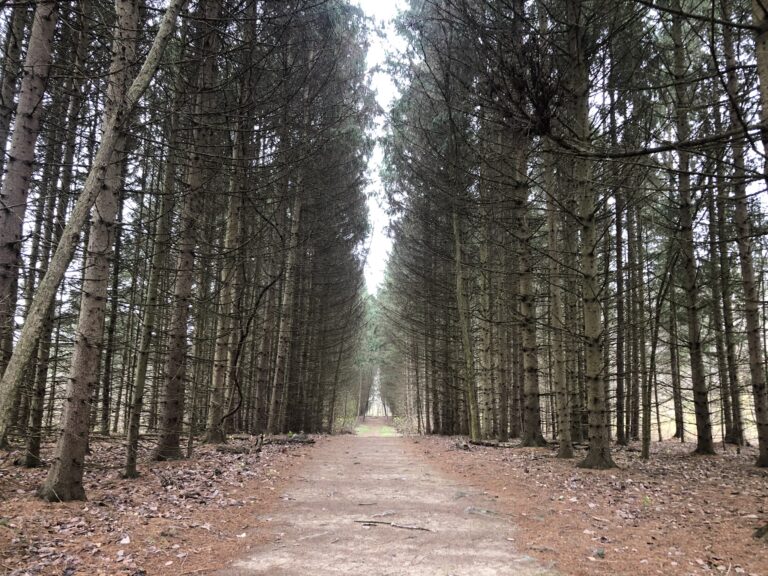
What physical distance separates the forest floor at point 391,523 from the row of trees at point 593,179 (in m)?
2.27

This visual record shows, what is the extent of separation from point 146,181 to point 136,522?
881 centimetres

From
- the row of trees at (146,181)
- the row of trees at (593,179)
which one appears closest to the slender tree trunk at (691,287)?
the row of trees at (593,179)

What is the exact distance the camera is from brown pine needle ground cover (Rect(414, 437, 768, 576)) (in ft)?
12.8

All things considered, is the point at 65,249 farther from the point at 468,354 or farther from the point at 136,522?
the point at 468,354

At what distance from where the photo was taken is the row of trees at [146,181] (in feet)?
17.0

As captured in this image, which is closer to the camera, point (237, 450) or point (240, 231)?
point (237, 450)

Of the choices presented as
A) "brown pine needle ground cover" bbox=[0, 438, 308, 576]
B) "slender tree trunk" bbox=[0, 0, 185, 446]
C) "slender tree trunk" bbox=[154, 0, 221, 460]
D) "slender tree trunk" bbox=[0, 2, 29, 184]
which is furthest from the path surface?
"slender tree trunk" bbox=[0, 2, 29, 184]

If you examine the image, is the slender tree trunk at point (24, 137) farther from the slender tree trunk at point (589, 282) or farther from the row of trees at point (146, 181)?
the slender tree trunk at point (589, 282)

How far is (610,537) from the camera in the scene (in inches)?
178

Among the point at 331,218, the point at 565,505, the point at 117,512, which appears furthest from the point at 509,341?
the point at 117,512

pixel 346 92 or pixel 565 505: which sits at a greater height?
pixel 346 92

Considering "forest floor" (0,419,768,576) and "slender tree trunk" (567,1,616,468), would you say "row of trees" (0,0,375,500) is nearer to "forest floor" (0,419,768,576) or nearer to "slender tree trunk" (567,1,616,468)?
"forest floor" (0,419,768,576)

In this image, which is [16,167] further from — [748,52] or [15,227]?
[748,52]

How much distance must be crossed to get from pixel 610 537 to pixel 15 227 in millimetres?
7798
